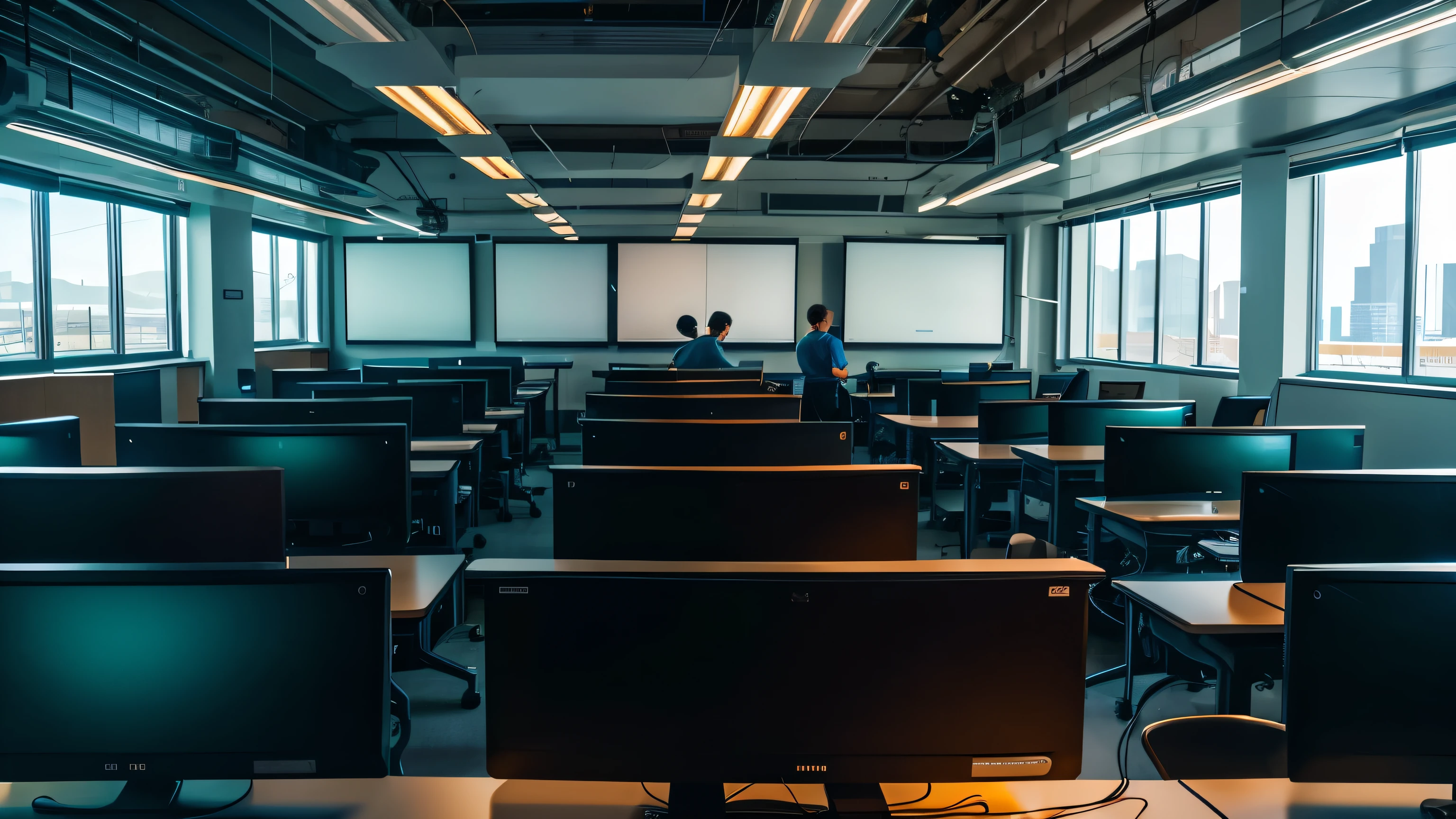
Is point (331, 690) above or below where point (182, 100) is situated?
below

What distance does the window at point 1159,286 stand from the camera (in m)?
8.34

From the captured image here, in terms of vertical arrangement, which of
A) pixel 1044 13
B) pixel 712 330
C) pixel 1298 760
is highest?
pixel 1044 13

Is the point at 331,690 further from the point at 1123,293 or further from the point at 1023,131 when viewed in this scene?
the point at 1123,293

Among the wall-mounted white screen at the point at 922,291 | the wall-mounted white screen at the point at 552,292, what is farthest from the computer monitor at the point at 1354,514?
the wall-mounted white screen at the point at 552,292

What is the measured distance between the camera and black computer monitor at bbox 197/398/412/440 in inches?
133

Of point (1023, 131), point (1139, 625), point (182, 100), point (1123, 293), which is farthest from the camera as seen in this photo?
point (1123, 293)

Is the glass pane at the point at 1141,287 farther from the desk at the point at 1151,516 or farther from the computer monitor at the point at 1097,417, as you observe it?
the desk at the point at 1151,516

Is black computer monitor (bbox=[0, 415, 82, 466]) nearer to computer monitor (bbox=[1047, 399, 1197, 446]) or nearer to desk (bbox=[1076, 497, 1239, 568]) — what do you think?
desk (bbox=[1076, 497, 1239, 568])

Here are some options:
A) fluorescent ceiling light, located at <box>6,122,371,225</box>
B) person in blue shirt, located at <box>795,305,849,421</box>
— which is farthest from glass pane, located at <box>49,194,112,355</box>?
person in blue shirt, located at <box>795,305,849,421</box>

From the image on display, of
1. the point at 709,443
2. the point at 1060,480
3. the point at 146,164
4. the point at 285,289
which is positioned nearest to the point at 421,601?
the point at 709,443

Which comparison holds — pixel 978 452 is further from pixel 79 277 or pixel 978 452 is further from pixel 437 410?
pixel 79 277

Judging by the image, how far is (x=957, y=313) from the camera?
1162 cm

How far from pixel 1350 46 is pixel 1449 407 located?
3.42 meters

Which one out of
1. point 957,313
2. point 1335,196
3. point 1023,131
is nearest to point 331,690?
point 1023,131
